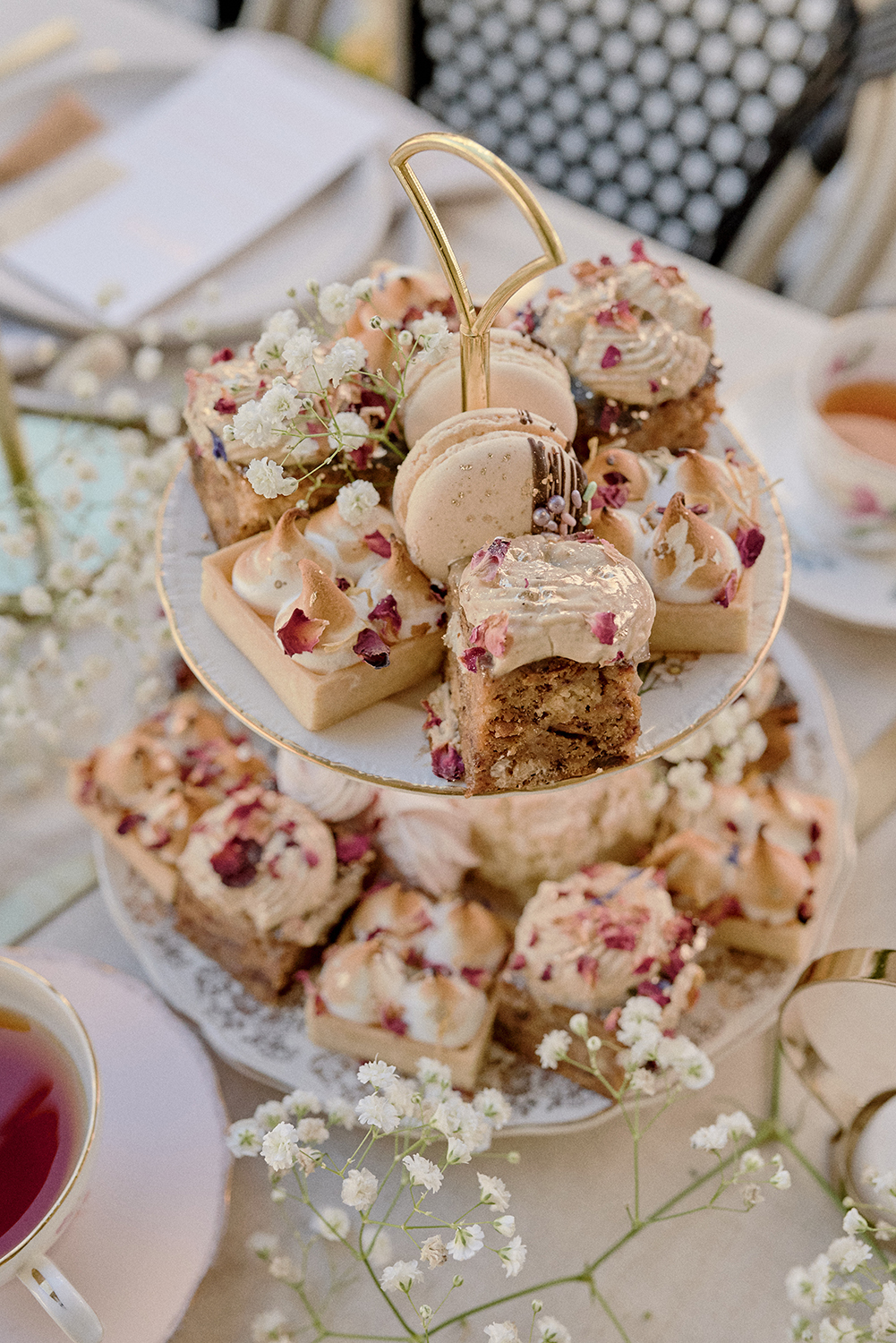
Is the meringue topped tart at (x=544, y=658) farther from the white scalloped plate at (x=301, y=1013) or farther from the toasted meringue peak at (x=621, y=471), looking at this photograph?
the white scalloped plate at (x=301, y=1013)

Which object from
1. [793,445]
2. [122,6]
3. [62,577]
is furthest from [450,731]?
[122,6]

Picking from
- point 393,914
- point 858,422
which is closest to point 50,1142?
point 393,914

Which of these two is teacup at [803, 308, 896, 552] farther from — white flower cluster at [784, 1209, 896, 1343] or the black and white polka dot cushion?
the black and white polka dot cushion

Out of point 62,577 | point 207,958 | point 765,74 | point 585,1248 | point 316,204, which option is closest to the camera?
point 585,1248

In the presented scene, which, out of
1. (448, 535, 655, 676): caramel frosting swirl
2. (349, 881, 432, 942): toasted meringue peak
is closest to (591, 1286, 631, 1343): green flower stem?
(349, 881, 432, 942): toasted meringue peak

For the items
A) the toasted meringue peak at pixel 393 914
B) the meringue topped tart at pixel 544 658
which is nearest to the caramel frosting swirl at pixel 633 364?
the meringue topped tart at pixel 544 658

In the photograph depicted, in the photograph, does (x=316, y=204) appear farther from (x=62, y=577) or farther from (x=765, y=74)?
(x=765, y=74)

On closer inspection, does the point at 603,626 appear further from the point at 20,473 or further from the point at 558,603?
the point at 20,473
